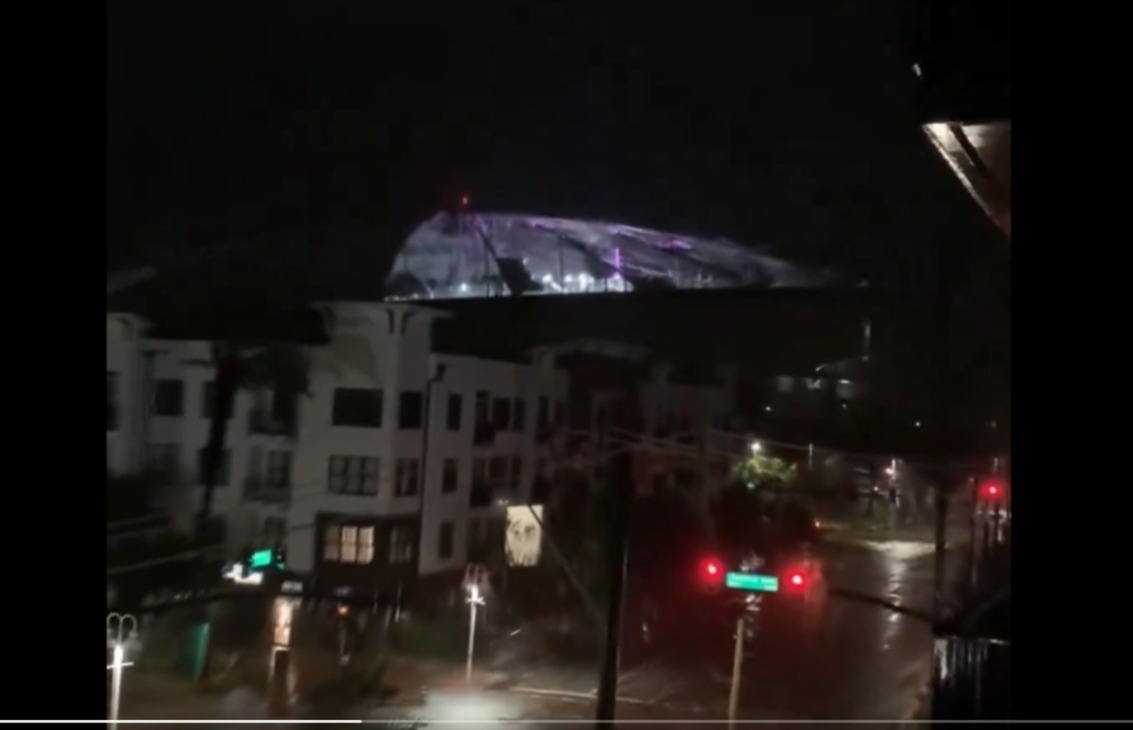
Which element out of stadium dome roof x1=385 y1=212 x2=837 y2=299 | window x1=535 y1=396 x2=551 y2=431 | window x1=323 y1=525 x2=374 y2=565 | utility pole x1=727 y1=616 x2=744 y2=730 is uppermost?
stadium dome roof x1=385 y1=212 x2=837 y2=299

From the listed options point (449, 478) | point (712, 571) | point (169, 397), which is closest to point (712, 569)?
point (712, 571)

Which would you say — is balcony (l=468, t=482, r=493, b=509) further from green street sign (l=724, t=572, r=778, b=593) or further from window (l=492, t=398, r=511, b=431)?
green street sign (l=724, t=572, r=778, b=593)

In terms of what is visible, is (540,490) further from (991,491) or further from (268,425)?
(991,491)

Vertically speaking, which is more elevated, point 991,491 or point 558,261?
point 558,261

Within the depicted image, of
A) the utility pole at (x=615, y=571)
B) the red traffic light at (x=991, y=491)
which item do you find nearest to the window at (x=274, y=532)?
the utility pole at (x=615, y=571)

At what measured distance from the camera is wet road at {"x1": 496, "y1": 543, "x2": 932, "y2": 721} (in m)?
0.79

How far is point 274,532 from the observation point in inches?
32.2

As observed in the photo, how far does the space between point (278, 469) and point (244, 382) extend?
0.07 metres

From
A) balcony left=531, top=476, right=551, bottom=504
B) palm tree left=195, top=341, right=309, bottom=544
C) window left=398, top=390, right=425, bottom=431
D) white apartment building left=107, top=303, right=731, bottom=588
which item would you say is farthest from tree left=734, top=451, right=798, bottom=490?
palm tree left=195, top=341, right=309, bottom=544

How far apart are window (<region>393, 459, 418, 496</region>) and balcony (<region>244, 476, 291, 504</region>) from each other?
0.30 feet

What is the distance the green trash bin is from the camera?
81 centimetres

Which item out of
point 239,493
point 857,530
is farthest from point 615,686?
point 239,493

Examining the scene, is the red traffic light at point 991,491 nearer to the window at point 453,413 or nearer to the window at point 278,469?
the window at point 453,413

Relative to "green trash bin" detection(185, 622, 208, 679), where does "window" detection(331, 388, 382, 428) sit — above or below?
above
